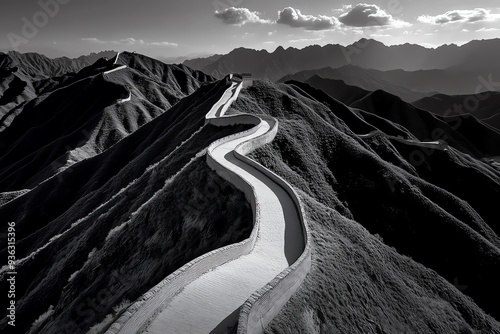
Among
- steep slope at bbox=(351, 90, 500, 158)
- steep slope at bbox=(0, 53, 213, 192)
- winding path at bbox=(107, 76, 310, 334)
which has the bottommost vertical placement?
steep slope at bbox=(351, 90, 500, 158)

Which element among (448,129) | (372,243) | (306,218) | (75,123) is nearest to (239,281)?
(306,218)

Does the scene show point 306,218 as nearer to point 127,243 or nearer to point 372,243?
point 372,243

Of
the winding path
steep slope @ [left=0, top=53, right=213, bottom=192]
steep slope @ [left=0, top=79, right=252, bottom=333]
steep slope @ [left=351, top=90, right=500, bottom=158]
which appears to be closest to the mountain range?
steep slope @ [left=0, top=79, right=252, bottom=333]

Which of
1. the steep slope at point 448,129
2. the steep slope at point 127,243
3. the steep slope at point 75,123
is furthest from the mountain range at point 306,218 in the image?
the steep slope at point 448,129

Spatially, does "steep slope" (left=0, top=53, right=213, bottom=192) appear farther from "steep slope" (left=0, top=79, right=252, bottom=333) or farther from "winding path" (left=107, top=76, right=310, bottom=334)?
"winding path" (left=107, top=76, right=310, bottom=334)

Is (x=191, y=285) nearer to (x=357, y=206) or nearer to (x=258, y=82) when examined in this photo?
(x=357, y=206)

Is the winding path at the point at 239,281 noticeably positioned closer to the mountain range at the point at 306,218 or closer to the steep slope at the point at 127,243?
the mountain range at the point at 306,218
